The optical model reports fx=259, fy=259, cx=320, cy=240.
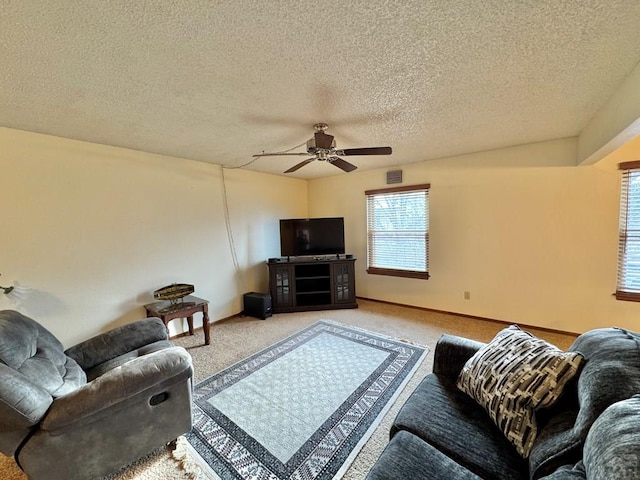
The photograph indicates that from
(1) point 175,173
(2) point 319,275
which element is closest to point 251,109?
(1) point 175,173

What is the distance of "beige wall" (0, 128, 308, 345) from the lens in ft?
7.74

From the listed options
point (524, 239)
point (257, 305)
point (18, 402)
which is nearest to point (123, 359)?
point (18, 402)

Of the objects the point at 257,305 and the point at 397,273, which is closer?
the point at 257,305

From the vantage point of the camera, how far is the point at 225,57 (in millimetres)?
1446

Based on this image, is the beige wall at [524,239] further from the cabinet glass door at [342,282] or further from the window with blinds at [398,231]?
the cabinet glass door at [342,282]

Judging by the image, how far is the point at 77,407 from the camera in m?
1.29

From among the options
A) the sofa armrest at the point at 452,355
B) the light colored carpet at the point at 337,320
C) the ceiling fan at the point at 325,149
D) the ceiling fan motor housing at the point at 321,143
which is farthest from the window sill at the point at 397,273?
the ceiling fan motor housing at the point at 321,143

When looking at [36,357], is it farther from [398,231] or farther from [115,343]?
[398,231]

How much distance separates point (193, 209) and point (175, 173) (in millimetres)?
514

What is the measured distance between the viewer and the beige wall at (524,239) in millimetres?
2859

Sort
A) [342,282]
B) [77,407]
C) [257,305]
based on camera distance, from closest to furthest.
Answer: [77,407], [257,305], [342,282]

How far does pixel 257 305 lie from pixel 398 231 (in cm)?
259

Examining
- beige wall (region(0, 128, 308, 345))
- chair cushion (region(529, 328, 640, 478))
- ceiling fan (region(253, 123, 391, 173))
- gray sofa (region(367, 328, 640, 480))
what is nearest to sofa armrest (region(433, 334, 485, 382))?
gray sofa (region(367, 328, 640, 480))

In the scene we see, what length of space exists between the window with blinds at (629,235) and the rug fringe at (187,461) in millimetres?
4180
